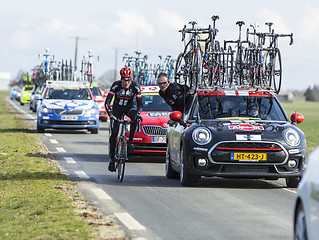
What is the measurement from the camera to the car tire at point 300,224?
6.19 m

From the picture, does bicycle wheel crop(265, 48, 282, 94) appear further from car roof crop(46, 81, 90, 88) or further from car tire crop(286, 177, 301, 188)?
car roof crop(46, 81, 90, 88)

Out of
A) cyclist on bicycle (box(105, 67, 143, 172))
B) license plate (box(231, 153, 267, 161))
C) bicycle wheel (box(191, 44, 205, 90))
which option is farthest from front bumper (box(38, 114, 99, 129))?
license plate (box(231, 153, 267, 161))

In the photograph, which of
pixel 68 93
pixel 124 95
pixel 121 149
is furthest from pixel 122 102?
pixel 68 93

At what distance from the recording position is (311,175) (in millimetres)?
6020

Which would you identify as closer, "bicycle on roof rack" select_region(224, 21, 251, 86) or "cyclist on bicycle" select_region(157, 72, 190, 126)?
"cyclist on bicycle" select_region(157, 72, 190, 126)

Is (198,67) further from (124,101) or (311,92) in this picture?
(311,92)

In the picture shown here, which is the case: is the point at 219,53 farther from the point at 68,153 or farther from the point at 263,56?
the point at 68,153

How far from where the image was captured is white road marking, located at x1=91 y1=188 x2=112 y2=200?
Answer: 1149 cm

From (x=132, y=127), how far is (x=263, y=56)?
12.5 feet

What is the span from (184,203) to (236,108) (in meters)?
3.18

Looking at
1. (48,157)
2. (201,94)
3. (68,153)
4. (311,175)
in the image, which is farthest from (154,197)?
(68,153)

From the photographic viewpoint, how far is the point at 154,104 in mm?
19422

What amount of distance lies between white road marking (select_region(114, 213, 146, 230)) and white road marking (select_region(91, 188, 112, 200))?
169 centimetres

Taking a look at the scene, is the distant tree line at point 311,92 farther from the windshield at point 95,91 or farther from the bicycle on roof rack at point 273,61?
the windshield at point 95,91
